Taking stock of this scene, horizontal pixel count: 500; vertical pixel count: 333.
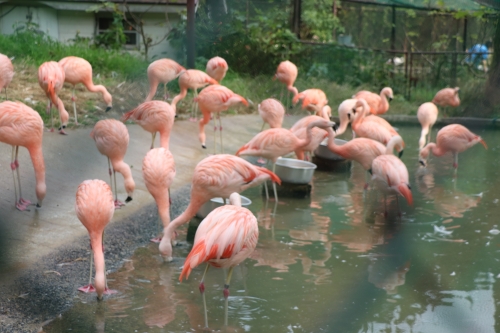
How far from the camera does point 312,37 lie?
8.24 meters

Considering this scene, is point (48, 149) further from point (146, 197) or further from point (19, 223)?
point (19, 223)

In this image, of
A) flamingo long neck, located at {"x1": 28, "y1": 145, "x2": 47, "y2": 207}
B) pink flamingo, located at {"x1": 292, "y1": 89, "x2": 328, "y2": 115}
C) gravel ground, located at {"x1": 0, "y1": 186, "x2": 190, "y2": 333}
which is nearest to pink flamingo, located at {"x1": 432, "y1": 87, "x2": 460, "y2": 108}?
pink flamingo, located at {"x1": 292, "y1": 89, "x2": 328, "y2": 115}

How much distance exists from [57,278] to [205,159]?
93cm

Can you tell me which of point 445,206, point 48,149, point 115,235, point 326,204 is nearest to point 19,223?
point 115,235

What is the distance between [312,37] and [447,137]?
13.0 feet

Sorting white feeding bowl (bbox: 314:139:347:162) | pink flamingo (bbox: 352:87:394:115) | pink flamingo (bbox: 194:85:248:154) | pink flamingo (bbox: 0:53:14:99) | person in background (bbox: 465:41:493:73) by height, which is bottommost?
white feeding bowl (bbox: 314:139:347:162)

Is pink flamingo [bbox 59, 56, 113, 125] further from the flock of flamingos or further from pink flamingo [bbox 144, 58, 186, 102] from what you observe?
pink flamingo [bbox 144, 58, 186, 102]

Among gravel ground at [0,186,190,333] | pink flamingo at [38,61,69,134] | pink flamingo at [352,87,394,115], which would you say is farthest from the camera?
pink flamingo at [352,87,394,115]

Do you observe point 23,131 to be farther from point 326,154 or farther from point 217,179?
point 326,154

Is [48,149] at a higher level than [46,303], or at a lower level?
higher

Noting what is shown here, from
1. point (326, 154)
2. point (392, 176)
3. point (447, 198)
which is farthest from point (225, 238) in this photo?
point (326, 154)

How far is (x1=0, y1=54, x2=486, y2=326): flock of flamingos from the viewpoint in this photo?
204 cm

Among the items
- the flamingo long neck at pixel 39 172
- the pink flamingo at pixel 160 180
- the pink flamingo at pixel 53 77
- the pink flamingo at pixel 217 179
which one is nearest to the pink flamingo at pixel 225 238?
the pink flamingo at pixel 217 179

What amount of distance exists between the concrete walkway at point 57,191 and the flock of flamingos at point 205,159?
7 cm
